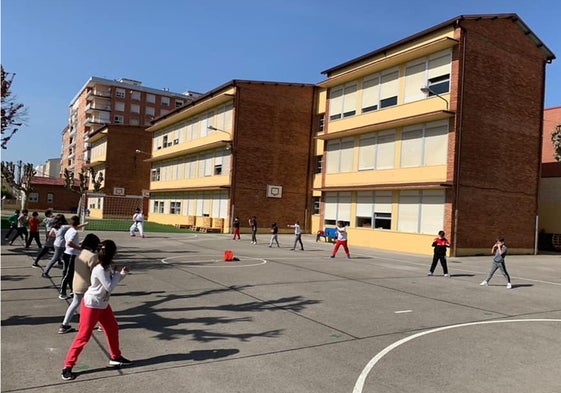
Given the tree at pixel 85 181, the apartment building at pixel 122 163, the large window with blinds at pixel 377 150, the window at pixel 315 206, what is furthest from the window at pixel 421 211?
the tree at pixel 85 181

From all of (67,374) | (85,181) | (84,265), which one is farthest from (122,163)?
(67,374)

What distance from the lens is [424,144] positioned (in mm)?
25609

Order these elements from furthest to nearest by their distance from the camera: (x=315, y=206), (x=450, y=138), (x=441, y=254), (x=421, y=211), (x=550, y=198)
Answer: (x=315, y=206)
(x=550, y=198)
(x=421, y=211)
(x=450, y=138)
(x=441, y=254)

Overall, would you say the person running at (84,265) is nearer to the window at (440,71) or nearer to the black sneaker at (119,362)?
the black sneaker at (119,362)

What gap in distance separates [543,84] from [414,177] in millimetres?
10454

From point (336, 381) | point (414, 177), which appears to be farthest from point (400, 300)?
point (414, 177)

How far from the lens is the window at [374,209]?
27.8m

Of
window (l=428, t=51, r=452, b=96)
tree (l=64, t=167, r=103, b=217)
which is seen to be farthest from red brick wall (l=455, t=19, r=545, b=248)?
tree (l=64, t=167, r=103, b=217)

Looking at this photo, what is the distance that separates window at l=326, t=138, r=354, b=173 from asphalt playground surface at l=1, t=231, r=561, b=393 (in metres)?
17.8

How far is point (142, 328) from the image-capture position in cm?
743

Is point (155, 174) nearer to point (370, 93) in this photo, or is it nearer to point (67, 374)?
point (370, 93)

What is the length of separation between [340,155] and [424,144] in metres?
7.51

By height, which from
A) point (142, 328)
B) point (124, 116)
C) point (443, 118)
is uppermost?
point (124, 116)

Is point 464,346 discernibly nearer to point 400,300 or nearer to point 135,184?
point 400,300
